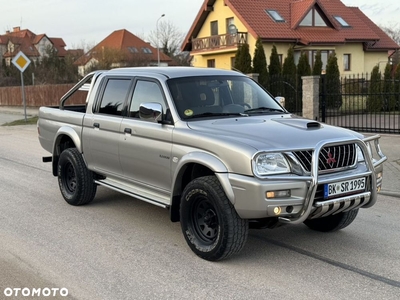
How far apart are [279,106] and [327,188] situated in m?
1.93

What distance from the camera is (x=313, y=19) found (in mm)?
36688

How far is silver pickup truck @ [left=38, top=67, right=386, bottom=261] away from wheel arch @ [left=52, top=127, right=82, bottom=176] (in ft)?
0.15

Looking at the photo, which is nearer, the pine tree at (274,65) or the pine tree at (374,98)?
the pine tree at (374,98)

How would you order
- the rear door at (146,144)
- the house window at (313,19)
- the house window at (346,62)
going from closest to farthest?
1. the rear door at (146,144)
2. the house window at (313,19)
3. the house window at (346,62)

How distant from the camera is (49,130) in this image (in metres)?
7.75

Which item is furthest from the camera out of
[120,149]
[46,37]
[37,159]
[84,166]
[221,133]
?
[46,37]

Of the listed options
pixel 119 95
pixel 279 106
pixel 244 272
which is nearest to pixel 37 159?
pixel 119 95

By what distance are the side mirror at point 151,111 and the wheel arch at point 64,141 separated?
1744 mm

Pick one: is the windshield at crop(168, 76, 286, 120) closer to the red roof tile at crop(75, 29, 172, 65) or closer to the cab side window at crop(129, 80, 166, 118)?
the cab side window at crop(129, 80, 166, 118)

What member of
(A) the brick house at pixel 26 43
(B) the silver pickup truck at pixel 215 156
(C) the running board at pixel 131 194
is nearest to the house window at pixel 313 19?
(B) the silver pickup truck at pixel 215 156

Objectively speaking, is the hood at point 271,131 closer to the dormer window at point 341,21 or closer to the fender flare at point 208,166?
the fender flare at point 208,166

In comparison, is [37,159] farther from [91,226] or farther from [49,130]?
[91,226]

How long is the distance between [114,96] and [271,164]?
108 inches

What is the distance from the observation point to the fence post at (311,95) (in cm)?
1627
